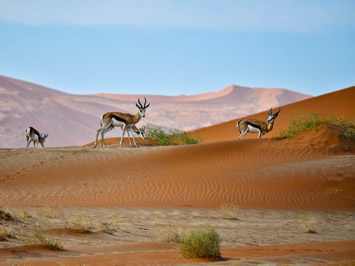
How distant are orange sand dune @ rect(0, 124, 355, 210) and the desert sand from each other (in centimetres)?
4

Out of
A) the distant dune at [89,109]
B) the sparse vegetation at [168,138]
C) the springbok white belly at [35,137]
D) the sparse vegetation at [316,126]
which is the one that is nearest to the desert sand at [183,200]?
the sparse vegetation at [316,126]

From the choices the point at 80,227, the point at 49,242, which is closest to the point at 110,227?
the point at 80,227

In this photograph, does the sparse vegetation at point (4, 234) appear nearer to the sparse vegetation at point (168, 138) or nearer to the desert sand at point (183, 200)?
the desert sand at point (183, 200)

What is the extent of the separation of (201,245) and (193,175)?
1383 centimetres

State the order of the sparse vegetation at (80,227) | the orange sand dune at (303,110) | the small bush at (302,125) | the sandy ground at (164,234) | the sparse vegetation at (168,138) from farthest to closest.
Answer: the orange sand dune at (303,110), the sparse vegetation at (168,138), the small bush at (302,125), the sparse vegetation at (80,227), the sandy ground at (164,234)

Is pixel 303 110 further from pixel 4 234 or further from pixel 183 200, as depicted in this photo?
pixel 4 234

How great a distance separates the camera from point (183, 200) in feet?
62.7

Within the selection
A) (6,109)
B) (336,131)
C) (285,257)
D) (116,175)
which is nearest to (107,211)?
(116,175)

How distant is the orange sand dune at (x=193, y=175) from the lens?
62.1 ft

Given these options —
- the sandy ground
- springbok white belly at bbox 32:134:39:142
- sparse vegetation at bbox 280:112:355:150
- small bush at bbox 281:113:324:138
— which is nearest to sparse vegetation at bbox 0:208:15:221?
the sandy ground

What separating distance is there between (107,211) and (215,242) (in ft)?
26.1

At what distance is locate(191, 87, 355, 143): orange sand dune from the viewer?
46.9 metres

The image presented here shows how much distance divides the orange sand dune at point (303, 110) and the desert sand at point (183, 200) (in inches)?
872

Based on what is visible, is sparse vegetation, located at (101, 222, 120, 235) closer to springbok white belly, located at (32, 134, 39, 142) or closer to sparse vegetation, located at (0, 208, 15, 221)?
sparse vegetation, located at (0, 208, 15, 221)
